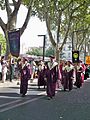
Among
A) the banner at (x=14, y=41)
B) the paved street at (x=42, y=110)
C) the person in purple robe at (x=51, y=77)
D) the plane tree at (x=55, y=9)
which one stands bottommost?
the paved street at (x=42, y=110)

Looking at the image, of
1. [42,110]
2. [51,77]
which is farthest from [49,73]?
[42,110]

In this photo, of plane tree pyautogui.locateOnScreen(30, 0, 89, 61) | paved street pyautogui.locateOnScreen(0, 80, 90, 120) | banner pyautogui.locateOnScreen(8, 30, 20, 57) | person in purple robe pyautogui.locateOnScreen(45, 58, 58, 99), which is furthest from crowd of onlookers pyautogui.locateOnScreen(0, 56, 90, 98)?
plane tree pyautogui.locateOnScreen(30, 0, 89, 61)

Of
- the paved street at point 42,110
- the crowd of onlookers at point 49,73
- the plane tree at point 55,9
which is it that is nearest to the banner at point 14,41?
the crowd of onlookers at point 49,73

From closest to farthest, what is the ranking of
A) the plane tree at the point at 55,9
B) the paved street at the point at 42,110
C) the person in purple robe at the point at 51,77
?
the paved street at the point at 42,110 → the person in purple robe at the point at 51,77 → the plane tree at the point at 55,9

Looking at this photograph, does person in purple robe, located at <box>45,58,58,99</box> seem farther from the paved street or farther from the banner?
the banner

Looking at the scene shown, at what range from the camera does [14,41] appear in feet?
82.7

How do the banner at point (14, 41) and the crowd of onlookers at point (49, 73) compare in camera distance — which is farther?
the banner at point (14, 41)

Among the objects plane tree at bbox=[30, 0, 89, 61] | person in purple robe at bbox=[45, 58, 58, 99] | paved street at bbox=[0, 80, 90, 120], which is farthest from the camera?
plane tree at bbox=[30, 0, 89, 61]

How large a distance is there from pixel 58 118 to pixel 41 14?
2832 cm

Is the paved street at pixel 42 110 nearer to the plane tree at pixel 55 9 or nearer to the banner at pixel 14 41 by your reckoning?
the banner at pixel 14 41

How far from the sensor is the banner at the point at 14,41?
25.1 m

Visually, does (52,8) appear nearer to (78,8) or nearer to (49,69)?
(78,8)

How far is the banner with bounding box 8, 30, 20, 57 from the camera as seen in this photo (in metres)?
25.1

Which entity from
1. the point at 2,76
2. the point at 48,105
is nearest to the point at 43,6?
the point at 2,76
